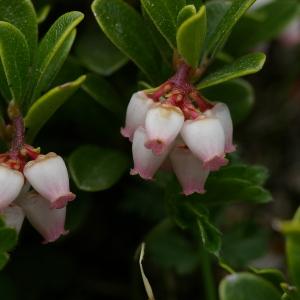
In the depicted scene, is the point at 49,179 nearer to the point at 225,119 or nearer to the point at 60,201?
the point at 60,201

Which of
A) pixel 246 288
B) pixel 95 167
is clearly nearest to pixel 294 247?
pixel 246 288

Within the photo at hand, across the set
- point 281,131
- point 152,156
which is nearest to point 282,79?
point 281,131

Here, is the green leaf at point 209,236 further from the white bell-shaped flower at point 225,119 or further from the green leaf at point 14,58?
the green leaf at point 14,58

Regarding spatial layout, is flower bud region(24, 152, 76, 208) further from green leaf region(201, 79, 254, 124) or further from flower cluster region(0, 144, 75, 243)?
green leaf region(201, 79, 254, 124)

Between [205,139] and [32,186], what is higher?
[205,139]

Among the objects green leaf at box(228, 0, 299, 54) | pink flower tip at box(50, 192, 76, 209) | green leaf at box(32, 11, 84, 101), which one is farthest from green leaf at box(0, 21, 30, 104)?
green leaf at box(228, 0, 299, 54)

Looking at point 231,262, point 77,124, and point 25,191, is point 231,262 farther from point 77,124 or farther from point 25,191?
point 25,191
